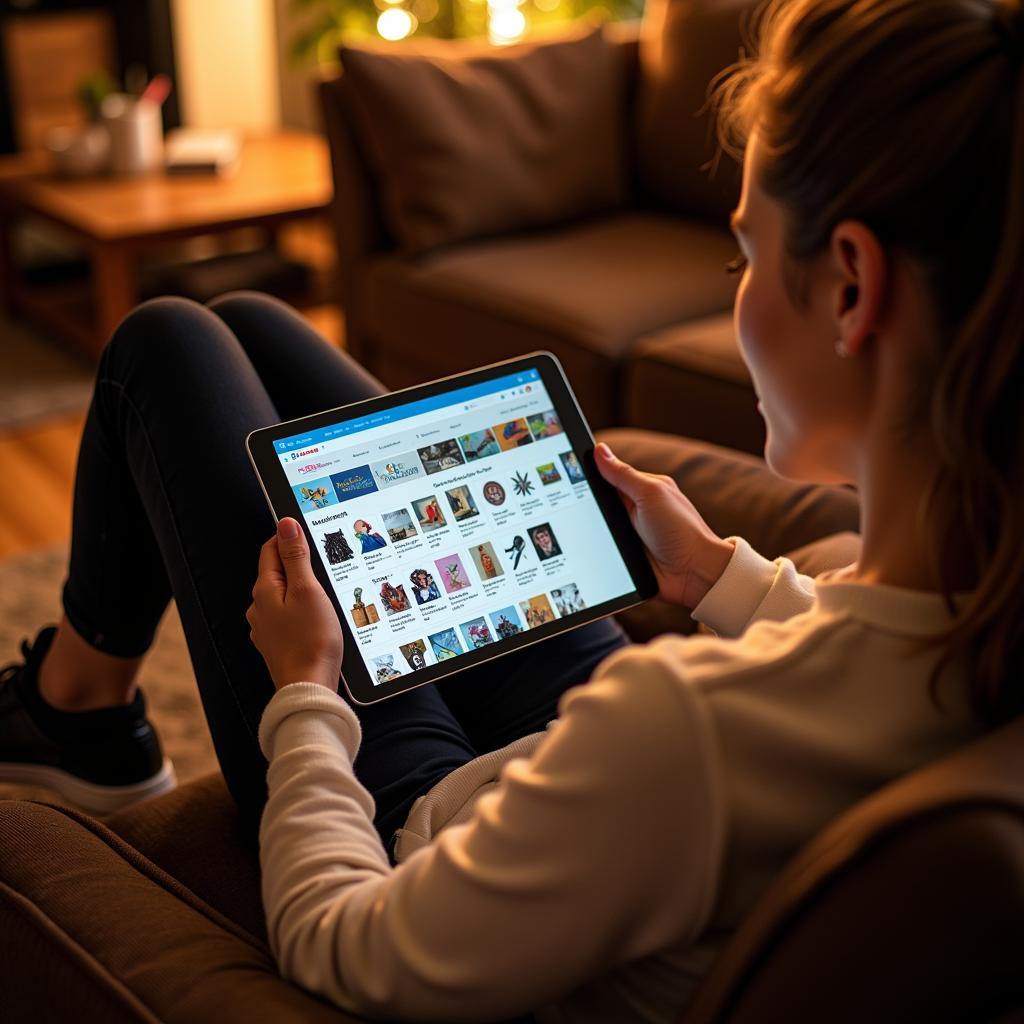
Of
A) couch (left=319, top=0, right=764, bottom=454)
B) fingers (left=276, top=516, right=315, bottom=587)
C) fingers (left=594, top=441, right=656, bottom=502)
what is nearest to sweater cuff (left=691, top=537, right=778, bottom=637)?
fingers (left=594, top=441, right=656, bottom=502)

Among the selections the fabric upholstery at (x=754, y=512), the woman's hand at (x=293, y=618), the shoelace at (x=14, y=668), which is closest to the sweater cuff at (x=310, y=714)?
the woman's hand at (x=293, y=618)

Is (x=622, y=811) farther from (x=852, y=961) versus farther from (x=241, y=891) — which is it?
(x=241, y=891)

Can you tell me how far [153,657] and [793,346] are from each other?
1540mm

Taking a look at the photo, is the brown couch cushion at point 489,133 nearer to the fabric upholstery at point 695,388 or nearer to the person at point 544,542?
the fabric upholstery at point 695,388

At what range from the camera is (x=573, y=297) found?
2398 mm

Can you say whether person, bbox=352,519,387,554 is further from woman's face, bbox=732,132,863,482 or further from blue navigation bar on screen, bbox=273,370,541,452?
woman's face, bbox=732,132,863,482

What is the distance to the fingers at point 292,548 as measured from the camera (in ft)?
3.14

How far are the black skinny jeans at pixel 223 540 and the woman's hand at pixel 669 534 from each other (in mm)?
116

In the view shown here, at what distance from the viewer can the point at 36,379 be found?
10.3 ft

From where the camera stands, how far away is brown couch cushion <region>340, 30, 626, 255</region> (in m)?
2.57

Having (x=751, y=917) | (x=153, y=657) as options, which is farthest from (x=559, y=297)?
(x=751, y=917)

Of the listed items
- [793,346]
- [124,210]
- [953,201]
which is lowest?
[124,210]

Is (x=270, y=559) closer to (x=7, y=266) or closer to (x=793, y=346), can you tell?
(x=793, y=346)

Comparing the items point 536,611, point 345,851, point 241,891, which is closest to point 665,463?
point 536,611
